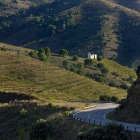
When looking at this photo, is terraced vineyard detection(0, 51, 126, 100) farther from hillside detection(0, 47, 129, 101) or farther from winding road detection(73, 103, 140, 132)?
winding road detection(73, 103, 140, 132)

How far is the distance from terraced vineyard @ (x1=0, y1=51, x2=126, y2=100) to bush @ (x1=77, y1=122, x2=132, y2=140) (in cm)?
4421

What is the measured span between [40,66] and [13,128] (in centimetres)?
5165

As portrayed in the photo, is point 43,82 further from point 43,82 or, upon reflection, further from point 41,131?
point 41,131

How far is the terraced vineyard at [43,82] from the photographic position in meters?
67.9

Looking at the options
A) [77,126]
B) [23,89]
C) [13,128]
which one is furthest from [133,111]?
[23,89]

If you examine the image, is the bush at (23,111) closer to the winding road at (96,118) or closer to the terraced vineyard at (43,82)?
the winding road at (96,118)

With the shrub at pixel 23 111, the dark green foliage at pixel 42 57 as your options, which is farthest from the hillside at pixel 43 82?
the shrub at pixel 23 111

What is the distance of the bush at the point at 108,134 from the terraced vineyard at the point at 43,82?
44.2 m

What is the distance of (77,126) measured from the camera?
1037 inches

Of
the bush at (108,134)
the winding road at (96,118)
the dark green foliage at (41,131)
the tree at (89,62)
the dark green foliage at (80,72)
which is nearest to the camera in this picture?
the bush at (108,134)

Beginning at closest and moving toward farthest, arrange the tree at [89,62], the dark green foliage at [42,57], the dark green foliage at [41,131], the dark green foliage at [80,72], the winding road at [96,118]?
1. the winding road at [96,118]
2. the dark green foliage at [41,131]
3. the dark green foliage at [80,72]
4. the dark green foliage at [42,57]
5. the tree at [89,62]

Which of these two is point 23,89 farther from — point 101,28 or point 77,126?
point 101,28

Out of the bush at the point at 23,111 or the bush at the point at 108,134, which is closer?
the bush at the point at 108,134

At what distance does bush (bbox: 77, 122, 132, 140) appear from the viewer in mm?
19203
